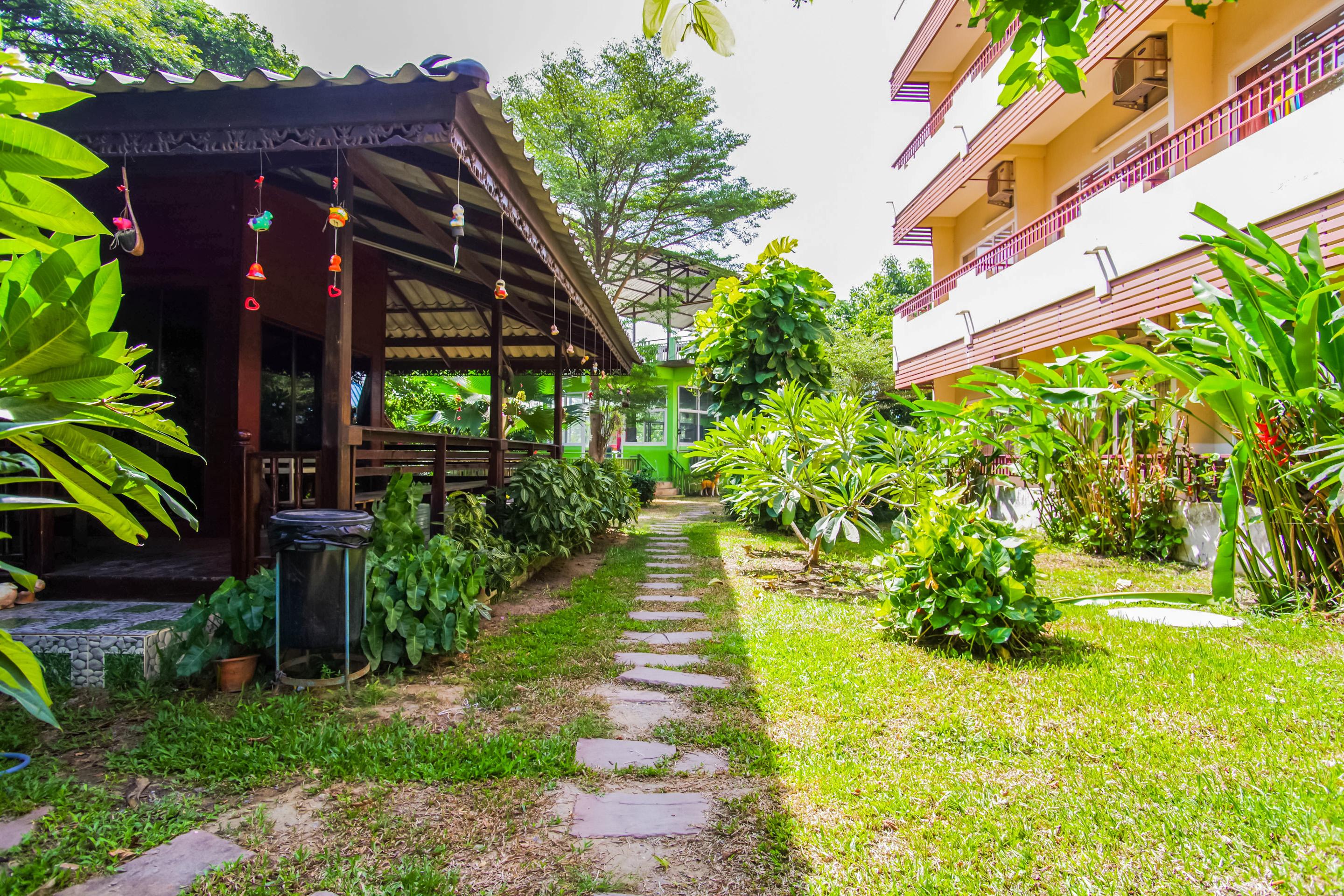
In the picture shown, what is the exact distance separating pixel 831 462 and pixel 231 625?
4.28 meters

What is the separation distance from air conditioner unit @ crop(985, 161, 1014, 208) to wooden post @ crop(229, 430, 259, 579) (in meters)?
12.2

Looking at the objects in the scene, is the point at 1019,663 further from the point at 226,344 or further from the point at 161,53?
the point at 161,53

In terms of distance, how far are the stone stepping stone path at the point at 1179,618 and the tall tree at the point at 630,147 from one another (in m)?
14.4

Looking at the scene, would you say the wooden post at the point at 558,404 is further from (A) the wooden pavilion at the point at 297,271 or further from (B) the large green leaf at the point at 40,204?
(B) the large green leaf at the point at 40,204

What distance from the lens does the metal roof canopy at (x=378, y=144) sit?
336 cm

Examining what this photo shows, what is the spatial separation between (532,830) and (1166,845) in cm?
176

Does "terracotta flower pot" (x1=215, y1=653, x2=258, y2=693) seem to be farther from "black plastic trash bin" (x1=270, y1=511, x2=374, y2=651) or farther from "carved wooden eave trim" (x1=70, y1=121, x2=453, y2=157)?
"carved wooden eave trim" (x1=70, y1=121, x2=453, y2=157)

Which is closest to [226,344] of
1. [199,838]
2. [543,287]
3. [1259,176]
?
[543,287]

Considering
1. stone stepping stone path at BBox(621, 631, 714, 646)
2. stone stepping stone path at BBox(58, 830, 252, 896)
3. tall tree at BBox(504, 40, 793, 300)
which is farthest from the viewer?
tall tree at BBox(504, 40, 793, 300)

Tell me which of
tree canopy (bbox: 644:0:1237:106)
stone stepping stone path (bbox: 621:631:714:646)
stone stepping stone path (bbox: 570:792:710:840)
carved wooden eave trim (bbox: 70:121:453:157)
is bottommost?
stone stepping stone path (bbox: 570:792:710:840)

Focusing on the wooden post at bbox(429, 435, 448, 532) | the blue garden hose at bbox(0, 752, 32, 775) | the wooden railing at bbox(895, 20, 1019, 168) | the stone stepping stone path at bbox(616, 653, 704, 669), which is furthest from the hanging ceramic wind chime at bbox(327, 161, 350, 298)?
the wooden railing at bbox(895, 20, 1019, 168)

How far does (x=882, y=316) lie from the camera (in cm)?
2708

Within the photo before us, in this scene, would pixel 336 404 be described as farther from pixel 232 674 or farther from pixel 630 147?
pixel 630 147

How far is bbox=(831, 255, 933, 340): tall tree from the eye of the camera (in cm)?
2939
